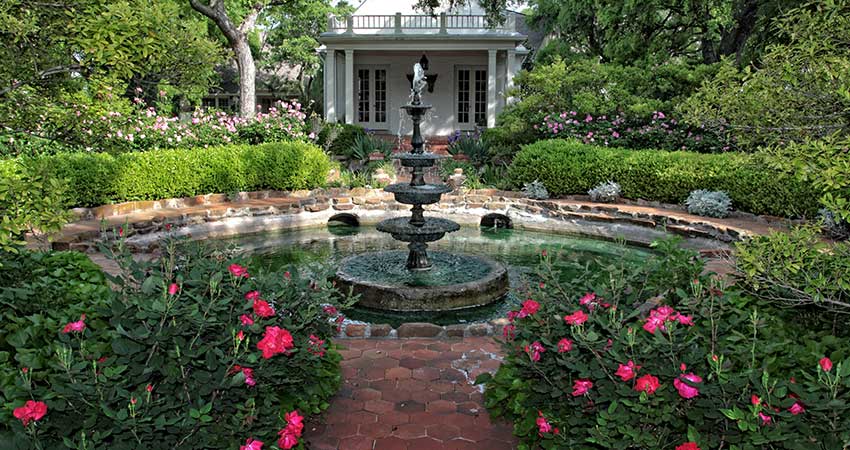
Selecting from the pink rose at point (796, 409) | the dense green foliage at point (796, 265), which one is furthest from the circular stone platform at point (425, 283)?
the pink rose at point (796, 409)

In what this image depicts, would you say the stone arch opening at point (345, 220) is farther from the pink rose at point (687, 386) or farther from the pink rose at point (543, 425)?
the pink rose at point (687, 386)

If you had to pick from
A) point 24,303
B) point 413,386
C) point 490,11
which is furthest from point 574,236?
point 490,11

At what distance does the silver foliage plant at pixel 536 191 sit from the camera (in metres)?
13.0

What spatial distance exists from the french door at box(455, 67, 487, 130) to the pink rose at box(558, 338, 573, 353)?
66.6ft

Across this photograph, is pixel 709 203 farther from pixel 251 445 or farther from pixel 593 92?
pixel 251 445

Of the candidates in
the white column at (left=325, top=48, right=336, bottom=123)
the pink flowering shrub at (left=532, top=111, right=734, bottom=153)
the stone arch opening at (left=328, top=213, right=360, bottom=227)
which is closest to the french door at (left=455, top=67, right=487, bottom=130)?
the white column at (left=325, top=48, right=336, bottom=123)

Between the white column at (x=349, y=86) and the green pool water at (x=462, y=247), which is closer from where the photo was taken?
the green pool water at (x=462, y=247)

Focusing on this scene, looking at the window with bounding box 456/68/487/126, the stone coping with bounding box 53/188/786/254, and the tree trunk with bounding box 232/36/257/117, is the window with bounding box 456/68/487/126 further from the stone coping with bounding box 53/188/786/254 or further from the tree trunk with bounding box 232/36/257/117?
the stone coping with bounding box 53/188/786/254

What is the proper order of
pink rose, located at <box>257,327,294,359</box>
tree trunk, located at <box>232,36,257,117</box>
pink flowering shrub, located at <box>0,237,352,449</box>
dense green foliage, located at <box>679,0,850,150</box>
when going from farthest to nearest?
tree trunk, located at <box>232,36,257,117</box>
dense green foliage, located at <box>679,0,850,150</box>
pink rose, located at <box>257,327,294,359</box>
pink flowering shrub, located at <box>0,237,352,449</box>

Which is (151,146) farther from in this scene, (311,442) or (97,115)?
(311,442)

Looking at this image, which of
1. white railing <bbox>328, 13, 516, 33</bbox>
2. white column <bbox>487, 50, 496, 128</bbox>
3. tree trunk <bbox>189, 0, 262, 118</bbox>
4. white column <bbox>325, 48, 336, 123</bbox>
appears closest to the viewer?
tree trunk <bbox>189, 0, 262, 118</bbox>

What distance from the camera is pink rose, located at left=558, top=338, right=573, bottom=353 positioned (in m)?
3.10

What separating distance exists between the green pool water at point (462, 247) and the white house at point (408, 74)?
10.6 meters

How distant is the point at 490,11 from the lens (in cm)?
2045
